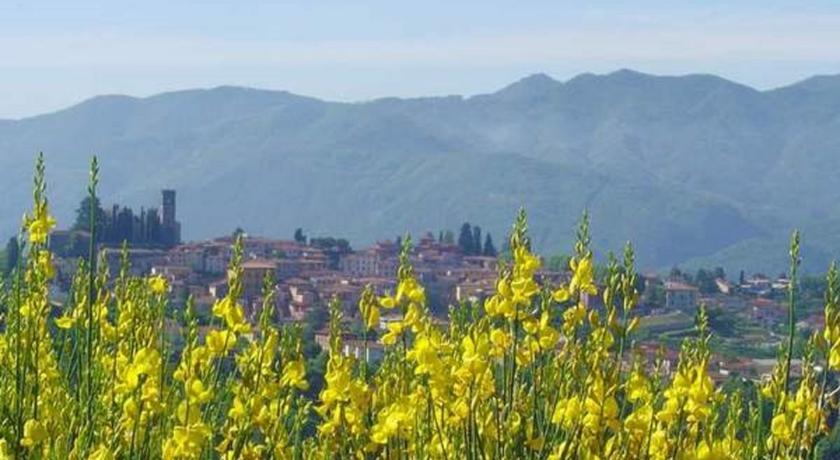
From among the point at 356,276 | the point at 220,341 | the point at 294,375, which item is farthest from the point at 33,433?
the point at 356,276

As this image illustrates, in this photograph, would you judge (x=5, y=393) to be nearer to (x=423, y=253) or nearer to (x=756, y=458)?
(x=756, y=458)

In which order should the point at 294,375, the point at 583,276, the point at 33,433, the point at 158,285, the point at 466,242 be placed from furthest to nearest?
the point at 466,242 → the point at 158,285 → the point at 294,375 → the point at 583,276 → the point at 33,433

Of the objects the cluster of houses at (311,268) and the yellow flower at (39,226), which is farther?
the cluster of houses at (311,268)

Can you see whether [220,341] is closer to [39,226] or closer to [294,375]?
[294,375]

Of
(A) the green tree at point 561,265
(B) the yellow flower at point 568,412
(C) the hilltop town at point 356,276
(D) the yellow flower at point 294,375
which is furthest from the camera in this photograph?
(C) the hilltop town at point 356,276

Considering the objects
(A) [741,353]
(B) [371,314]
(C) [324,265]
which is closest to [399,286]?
(B) [371,314]

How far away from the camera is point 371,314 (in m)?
3.67

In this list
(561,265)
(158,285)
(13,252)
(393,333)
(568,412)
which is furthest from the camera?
(13,252)

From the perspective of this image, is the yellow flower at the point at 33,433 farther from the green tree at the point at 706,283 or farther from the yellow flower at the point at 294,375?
the green tree at the point at 706,283

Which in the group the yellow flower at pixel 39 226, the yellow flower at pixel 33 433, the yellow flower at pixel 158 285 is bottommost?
the yellow flower at pixel 33 433

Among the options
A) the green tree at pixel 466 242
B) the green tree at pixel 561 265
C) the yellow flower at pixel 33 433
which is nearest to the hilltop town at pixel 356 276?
the green tree at pixel 466 242

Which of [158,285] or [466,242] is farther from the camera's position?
[466,242]

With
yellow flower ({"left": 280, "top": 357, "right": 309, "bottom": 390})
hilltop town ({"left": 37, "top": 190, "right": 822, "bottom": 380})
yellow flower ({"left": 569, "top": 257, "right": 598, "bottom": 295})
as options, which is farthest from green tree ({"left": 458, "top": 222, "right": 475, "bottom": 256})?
yellow flower ({"left": 569, "top": 257, "right": 598, "bottom": 295})

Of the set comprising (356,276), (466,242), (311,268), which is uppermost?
(466,242)
